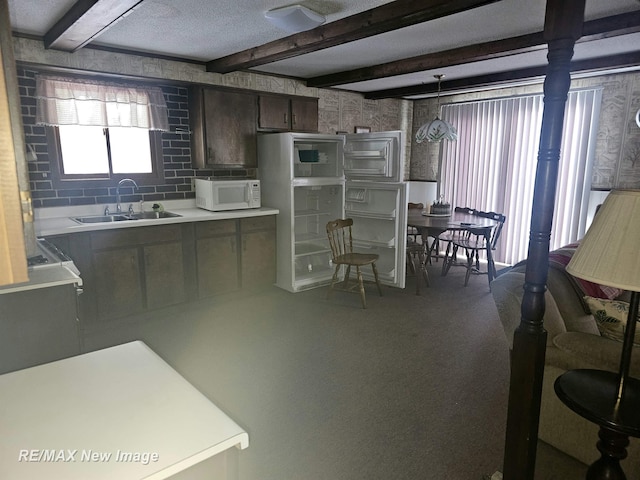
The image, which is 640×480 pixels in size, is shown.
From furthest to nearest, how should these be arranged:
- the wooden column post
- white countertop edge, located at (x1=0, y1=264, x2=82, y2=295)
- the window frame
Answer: the window frame
white countertop edge, located at (x1=0, y1=264, x2=82, y2=295)
the wooden column post

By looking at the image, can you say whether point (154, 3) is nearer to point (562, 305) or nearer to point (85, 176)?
point (85, 176)

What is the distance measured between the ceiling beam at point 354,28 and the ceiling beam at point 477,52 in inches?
49.0

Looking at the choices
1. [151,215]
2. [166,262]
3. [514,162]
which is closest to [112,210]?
[151,215]

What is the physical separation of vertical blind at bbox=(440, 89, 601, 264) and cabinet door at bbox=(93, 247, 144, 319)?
13.8 feet

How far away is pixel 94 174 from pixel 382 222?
304cm

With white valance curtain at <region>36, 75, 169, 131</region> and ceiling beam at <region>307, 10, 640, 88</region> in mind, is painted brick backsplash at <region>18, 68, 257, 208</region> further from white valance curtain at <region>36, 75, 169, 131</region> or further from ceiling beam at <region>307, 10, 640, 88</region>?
ceiling beam at <region>307, 10, 640, 88</region>

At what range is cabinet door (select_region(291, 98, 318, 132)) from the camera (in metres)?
4.89

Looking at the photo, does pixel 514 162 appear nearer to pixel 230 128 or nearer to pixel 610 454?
pixel 230 128

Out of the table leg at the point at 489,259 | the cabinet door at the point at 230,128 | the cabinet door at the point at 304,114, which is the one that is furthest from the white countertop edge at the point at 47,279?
the table leg at the point at 489,259

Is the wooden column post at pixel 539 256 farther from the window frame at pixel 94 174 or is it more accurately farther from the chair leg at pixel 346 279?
the window frame at pixel 94 174

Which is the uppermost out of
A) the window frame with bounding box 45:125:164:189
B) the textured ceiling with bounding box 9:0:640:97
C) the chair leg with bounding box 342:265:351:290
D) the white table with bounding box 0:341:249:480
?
the textured ceiling with bounding box 9:0:640:97

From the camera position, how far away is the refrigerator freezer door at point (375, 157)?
450cm

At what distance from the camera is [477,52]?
3.67m

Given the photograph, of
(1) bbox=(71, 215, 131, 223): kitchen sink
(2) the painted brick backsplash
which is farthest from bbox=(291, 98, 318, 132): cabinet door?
(1) bbox=(71, 215, 131, 223): kitchen sink
